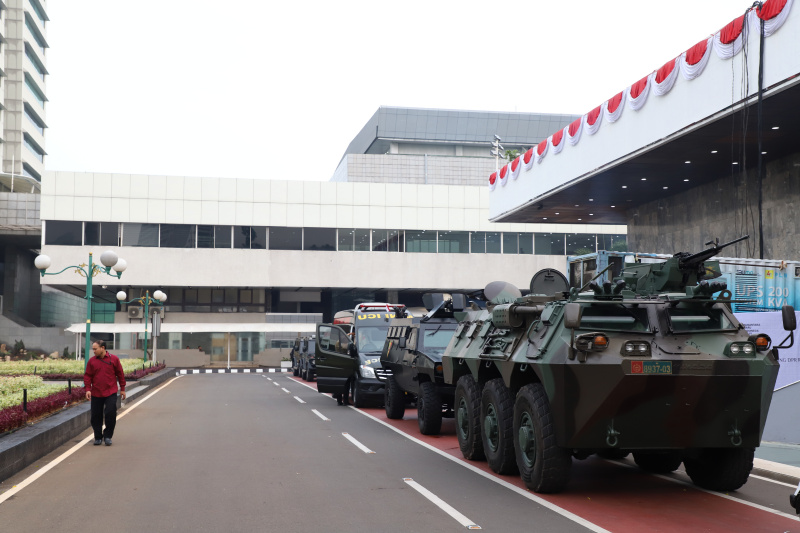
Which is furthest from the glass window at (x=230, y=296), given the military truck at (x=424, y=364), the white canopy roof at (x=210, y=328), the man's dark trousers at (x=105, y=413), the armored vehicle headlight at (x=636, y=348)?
the armored vehicle headlight at (x=636, y=348)

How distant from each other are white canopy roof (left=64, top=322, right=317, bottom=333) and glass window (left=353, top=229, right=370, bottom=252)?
6417 millimetres

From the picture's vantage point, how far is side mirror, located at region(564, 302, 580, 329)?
7.75m

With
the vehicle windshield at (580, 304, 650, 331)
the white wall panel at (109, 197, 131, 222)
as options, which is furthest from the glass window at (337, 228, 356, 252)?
the vehicle windshield at (580, 304, 650, 331)

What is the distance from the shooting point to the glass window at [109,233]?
52.6m

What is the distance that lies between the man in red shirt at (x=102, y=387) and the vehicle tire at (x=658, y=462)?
816cm

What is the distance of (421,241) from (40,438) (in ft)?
151

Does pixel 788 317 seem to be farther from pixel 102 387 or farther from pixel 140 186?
pixel 140 186

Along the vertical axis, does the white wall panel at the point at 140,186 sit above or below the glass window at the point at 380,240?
above

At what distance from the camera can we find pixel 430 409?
14.1 metres

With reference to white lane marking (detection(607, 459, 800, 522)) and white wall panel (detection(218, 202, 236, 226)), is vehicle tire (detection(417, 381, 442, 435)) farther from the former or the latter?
white wall panel (detection(218, 202, 236, 226))

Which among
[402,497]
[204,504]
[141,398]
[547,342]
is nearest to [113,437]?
[204,504]

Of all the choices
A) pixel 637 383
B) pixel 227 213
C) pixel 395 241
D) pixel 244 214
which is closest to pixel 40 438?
pixel 637 383

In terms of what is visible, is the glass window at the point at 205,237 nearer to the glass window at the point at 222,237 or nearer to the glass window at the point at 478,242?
the glass window at the point at 222,237

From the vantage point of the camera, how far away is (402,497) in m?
8.58
